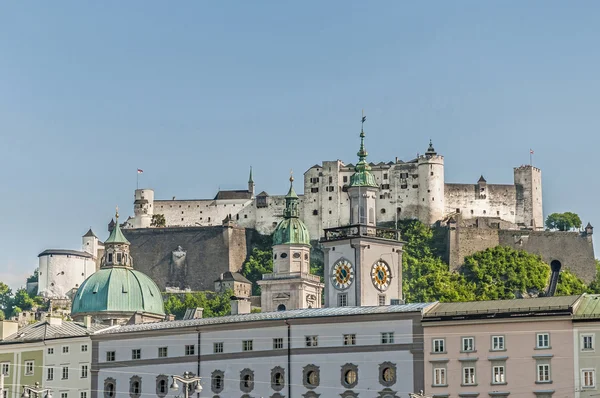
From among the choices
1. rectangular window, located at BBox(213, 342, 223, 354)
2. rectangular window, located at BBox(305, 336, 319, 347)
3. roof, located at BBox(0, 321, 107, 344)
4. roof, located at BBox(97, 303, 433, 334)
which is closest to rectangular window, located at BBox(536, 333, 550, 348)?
roof, located at BBox(97, 303, 433, 334)

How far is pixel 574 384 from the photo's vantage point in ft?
302

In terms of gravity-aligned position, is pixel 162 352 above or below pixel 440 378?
above

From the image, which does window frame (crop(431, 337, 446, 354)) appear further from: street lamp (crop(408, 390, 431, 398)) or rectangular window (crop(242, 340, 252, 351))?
rectangular window (crop(242, 340, 252, 351))

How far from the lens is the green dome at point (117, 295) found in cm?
14075

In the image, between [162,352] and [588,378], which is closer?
[588,378]

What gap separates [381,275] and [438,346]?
53.4 ft

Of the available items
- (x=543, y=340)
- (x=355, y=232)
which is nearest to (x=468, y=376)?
(x=543, y=340)

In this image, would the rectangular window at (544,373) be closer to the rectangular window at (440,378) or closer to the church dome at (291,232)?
the rectangular window at (440,378)

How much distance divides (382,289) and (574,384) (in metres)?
22.6

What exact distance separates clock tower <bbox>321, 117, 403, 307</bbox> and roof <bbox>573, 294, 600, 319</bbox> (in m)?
15.3

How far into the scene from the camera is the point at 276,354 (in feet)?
335

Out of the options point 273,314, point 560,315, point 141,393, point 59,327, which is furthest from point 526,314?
point 59,327

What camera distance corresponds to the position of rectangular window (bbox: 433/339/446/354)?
96812mm

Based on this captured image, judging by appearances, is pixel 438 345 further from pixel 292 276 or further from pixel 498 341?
pixel 292 276
